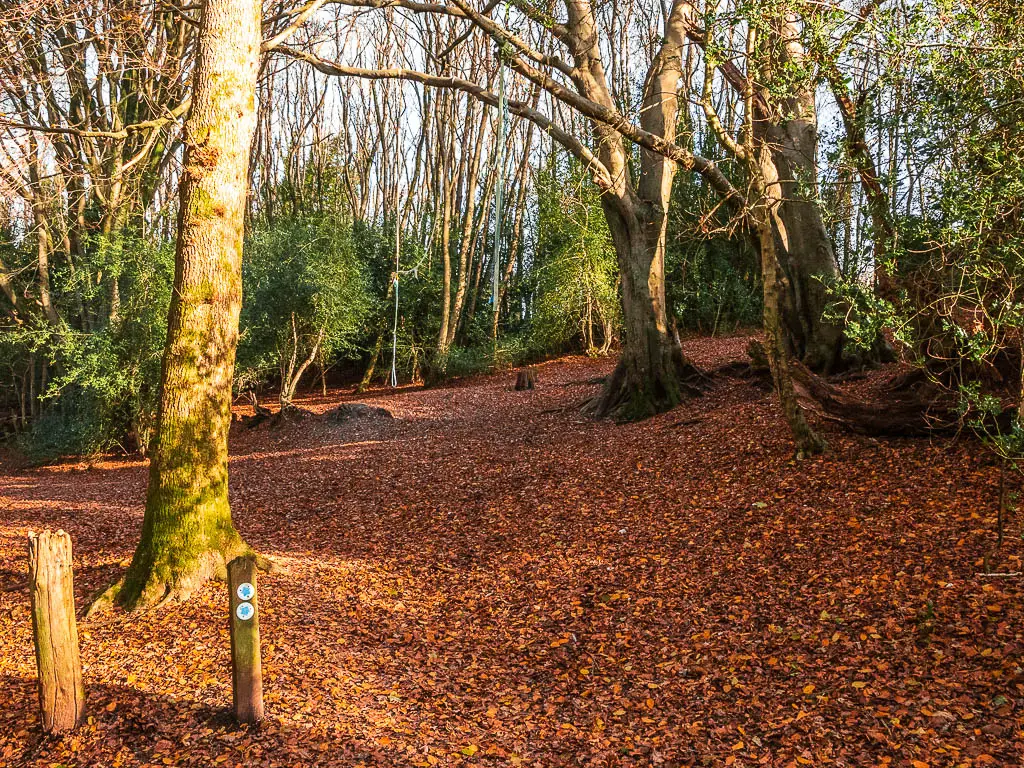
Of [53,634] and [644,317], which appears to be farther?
[644,317]

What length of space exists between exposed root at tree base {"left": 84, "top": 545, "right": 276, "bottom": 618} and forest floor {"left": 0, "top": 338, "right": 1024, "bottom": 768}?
0.10 metres

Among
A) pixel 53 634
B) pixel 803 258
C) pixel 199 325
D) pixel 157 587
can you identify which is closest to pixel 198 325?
pixel 199 325

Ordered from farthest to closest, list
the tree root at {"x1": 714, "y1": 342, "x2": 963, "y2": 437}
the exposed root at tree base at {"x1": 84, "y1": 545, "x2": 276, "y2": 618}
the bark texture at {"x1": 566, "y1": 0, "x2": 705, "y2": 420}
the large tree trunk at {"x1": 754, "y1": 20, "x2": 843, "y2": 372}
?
the bark texture at {"x1": 566, "y1": 0, "x2": 705, "y2": 420}, the large tree trunk at {"x1": 754, "y1": 20, "x2": 843, "y2": 372}, the tree root at {"x1": 714, "y1": 342, "x2": 963, "y2": 437}, the exposed root at tree base at {"x1": 84, "y1": 545, "x2": 276, "y2": 618}

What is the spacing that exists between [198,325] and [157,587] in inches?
70.3

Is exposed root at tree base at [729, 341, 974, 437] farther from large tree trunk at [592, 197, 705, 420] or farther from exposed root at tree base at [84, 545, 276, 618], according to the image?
exposed root at tree base at [84, 545, 276, 618]

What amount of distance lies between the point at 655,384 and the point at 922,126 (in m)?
5.99

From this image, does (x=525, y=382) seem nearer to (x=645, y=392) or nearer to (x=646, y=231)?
(x=645, y=392)

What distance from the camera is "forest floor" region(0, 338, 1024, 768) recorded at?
149 inches

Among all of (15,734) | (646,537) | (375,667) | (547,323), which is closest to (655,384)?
(646,537)

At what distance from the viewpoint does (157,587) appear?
5.21 metres

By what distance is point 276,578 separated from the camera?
583 centimetres

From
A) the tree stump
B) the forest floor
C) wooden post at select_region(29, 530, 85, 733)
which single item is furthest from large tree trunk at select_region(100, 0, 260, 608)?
the tree stump

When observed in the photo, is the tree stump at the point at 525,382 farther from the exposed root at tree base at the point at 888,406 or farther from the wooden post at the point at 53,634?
the wooden post at the point at 53,634

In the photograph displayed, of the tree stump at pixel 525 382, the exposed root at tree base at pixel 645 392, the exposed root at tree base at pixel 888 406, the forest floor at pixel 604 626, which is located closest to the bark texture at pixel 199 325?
the forest floor at pixel 604 626
